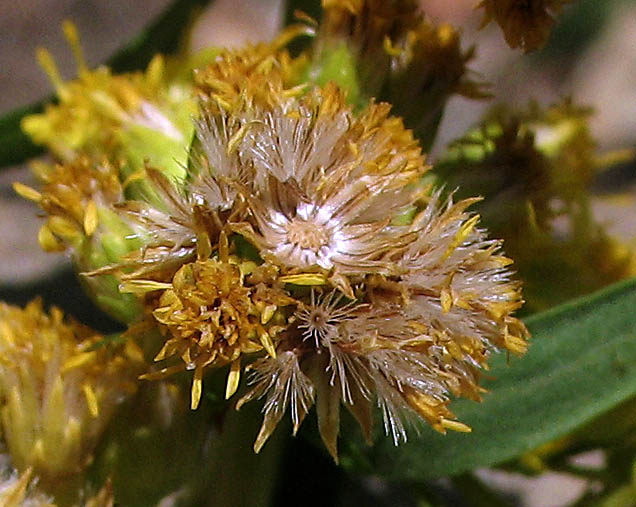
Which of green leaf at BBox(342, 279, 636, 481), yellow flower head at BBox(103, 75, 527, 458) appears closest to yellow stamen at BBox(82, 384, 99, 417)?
yellow flower head at BBox(103, 75, 527, 458)

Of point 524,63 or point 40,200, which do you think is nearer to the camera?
→ point 40,200

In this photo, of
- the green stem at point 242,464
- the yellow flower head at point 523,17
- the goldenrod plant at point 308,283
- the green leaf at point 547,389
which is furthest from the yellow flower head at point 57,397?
the yellow flower head at point 523,17

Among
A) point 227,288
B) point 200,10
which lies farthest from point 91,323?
point 227,288

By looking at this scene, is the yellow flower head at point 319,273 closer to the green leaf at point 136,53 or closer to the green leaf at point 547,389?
the green leaf at point 547,389

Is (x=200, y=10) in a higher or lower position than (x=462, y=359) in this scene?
higher

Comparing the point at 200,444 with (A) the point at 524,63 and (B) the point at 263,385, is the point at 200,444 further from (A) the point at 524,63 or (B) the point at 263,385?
(A) the point at 524,63

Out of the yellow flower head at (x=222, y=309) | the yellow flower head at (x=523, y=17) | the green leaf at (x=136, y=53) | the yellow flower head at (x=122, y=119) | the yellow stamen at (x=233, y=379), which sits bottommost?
the yellow stamen at (x=233, y=379)
